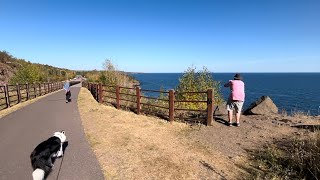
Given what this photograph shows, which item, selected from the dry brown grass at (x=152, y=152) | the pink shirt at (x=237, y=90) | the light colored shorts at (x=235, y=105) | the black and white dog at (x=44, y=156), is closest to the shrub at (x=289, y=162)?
the dry brown grass at (x=152, y=152)

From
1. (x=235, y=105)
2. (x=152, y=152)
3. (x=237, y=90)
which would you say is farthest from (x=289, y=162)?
(x=237, y=90)

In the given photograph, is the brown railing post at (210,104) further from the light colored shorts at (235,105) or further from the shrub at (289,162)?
the shrub at (289,162)

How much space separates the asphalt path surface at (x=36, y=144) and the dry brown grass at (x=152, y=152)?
1.00 ft

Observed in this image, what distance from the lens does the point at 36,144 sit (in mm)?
7379

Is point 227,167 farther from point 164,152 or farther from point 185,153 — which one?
point 164,152

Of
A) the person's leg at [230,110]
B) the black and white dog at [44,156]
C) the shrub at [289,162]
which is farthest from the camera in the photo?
the person's leg at [230,110]

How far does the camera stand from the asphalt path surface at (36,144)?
5430mm

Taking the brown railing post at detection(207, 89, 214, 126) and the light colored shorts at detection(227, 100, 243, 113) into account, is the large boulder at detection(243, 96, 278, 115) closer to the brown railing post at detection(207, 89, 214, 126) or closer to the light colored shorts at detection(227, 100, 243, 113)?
the light colored shorts at detection(227, 100, 243, 113)

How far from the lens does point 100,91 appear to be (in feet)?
54.6

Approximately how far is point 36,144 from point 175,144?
12.9 feet

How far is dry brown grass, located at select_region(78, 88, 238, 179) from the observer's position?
18.6ft

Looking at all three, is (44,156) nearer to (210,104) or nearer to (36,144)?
(36,144)

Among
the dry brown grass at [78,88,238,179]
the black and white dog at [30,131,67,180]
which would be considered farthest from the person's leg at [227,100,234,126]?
the black and white dog at [30,131,67,180]

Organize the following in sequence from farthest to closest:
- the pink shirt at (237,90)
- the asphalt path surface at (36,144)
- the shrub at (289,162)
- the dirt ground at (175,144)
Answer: the pink shirt at (237,90), the dirt ground at (175,144), the shrub at (289,162), the asphalt path surface at (36,144)
